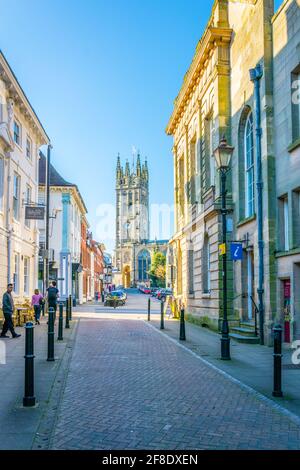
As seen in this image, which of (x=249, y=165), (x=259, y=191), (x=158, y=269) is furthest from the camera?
(x=158, y=269)

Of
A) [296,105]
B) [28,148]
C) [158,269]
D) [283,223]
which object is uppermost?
[28,148]

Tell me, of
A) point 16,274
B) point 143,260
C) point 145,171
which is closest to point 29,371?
point 16,274

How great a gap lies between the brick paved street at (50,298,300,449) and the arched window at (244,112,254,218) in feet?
24.7

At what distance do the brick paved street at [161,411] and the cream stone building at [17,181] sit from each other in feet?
35.5

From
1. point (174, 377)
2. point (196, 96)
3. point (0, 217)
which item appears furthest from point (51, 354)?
point (196, 96)

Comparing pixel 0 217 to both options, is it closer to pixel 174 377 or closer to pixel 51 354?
pixel 51 354

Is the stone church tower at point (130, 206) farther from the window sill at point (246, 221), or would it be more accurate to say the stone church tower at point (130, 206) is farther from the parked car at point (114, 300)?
the window sill at point (246, 221)

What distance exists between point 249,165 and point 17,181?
11.2 m

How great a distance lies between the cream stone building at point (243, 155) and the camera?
14180 mm

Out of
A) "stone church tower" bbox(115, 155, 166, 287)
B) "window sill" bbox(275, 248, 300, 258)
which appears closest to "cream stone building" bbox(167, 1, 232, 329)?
"window sill" bbox(275, 248, 300, 258)

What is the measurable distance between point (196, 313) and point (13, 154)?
35.6 ft

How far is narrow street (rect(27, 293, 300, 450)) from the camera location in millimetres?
5559

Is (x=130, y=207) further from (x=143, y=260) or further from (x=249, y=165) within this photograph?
(x=249, y=165)

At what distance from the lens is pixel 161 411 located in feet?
22.6
